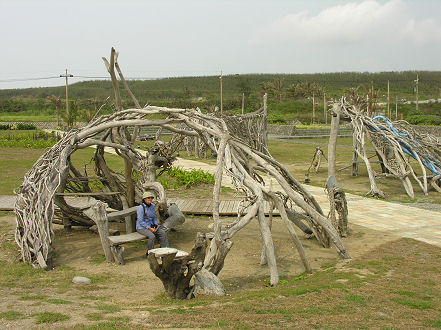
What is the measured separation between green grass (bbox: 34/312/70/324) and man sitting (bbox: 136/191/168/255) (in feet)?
9.65

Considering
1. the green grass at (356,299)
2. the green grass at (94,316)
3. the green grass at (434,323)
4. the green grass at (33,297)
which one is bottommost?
the green grass at (33,297)

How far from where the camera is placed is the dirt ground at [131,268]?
5.38 meters

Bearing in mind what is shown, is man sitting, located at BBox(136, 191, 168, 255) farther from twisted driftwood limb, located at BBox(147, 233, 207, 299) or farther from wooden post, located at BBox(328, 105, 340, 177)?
wooden post, located at BBox(328, 105, 340, 177)

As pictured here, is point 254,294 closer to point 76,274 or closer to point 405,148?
point 76,274

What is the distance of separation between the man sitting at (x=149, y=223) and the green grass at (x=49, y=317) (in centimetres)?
294

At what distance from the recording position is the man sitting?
25.5 ft

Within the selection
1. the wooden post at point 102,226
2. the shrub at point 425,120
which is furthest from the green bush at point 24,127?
the wooden post at point 102,226

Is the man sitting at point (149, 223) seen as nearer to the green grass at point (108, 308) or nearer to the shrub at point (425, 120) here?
the green grass at point (108, 308)

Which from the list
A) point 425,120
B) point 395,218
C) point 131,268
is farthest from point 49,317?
point 425,120

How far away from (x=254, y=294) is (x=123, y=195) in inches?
172

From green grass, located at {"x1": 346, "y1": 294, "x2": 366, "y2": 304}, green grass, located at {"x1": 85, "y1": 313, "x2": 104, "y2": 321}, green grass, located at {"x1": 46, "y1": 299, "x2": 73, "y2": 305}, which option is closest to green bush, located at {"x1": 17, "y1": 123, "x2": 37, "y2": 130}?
green grass, located at {"x1": 46, "y1": 299, "x2": 73, "y2": 305}

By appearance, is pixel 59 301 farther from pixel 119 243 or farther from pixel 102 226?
pixel 102 226

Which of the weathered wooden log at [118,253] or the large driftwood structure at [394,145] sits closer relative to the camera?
the weathered wooden log at [118,253]

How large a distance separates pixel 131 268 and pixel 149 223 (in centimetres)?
81
